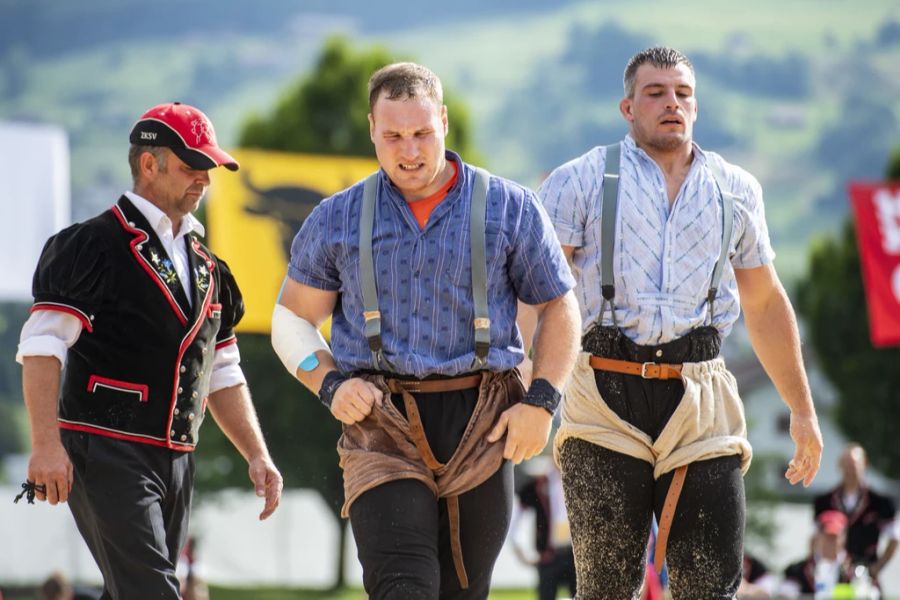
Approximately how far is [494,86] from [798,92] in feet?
105

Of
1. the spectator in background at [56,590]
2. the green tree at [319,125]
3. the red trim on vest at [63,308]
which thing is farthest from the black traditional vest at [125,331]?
the green tree at [319,125]

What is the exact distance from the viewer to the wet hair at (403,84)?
4418mm

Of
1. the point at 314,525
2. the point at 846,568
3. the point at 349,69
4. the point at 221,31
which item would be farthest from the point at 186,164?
the point at 221,31

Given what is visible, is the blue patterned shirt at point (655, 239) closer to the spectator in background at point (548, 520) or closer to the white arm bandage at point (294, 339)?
the white arm bandage at point (294, 339)

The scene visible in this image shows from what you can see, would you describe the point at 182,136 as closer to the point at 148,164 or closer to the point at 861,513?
the point at 148,164

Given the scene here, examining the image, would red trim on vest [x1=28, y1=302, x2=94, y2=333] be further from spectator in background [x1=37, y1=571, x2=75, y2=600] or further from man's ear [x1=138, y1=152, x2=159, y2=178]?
spectator in background [x1=37, y1=571, x2=75, y2=600]

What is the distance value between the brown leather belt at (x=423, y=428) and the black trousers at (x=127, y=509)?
0.91m

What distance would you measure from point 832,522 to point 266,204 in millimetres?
9951

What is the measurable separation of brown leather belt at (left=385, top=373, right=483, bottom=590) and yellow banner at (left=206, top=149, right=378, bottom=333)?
14.0 metres

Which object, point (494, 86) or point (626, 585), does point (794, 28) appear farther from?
point (626, 585)

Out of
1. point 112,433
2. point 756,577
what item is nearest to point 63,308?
point 112,433

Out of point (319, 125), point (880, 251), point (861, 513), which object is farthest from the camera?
point (319, 125)

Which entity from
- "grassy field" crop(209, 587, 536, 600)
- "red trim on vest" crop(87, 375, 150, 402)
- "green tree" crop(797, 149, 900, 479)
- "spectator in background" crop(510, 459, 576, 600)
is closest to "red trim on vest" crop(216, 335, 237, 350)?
"red trim on vest" crop(87, 375, 150, 402)

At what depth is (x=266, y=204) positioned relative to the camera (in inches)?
757
